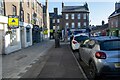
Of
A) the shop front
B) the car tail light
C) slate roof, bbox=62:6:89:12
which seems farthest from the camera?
slate roof, bbox=62:6:89:12

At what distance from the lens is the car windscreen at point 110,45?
875 centimetres

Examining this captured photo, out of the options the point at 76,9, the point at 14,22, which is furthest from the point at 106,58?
the point at 76,9

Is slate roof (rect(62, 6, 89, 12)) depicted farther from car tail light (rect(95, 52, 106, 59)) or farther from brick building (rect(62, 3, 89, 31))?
car tail light (rect(95, 52, 106, 59))

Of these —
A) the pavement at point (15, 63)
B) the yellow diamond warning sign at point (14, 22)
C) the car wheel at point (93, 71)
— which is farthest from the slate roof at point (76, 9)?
the car wheel at point (93, 71)

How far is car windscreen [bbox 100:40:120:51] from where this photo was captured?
8745mm

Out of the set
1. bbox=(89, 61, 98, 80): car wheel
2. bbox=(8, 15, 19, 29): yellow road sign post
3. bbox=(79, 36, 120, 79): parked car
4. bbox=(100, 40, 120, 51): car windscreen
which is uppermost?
bbox=(8, 15, 19, 29): yellow road sign post

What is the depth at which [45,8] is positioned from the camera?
220 feet

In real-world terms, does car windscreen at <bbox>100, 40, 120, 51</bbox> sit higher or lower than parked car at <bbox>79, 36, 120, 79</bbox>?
higher

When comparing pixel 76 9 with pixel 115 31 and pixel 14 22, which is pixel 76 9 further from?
pixel 14 22

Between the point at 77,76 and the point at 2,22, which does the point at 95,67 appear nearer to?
the point at 77,76

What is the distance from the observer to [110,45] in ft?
29.2

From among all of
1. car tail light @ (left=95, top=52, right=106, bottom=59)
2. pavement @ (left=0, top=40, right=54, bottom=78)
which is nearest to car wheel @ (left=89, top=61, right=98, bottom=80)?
car tail light @ (left=95, top=52, right=106, bottom=59)

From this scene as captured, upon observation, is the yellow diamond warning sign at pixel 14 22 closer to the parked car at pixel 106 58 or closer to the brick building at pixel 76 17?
the parked car at pixel 106 58

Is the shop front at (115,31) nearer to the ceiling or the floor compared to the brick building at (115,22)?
nearer to the floor
